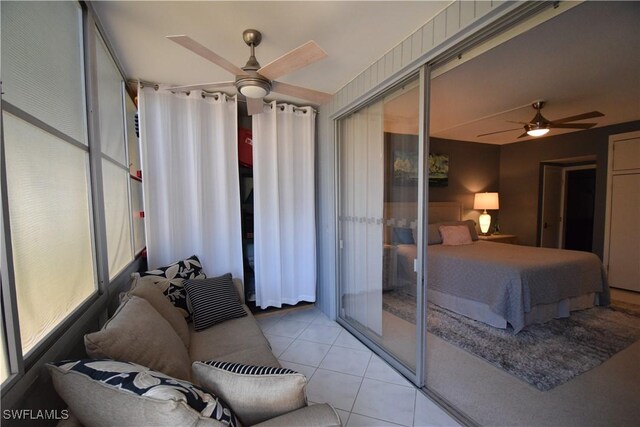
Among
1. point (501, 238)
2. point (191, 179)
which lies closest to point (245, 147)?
point (191, 179)

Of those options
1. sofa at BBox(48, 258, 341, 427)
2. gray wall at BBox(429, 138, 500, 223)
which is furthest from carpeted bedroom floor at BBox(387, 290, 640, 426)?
gray wall at BBox(429, 138, 500, 223)

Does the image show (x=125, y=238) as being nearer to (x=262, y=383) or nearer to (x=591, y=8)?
(x=262, y=383)

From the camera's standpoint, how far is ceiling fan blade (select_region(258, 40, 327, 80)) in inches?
58.5

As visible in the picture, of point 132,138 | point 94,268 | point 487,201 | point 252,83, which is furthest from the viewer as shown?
point 487,201

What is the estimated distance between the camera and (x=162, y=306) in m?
1.83

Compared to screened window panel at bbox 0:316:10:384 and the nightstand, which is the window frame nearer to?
screened window panel at bbox 0:316:10:384

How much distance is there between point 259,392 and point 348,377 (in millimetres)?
1437

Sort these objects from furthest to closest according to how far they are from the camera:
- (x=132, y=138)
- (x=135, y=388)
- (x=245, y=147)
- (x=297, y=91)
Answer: (x=245, y=147)
(x=132, y=138)
(x=297, y=91)
(x=135, y=388)

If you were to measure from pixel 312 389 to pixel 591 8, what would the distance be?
3.14 m

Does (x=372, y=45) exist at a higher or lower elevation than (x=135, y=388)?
higher

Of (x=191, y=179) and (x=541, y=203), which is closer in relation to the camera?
(x=191, y=179)

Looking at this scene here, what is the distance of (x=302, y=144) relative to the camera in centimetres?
328

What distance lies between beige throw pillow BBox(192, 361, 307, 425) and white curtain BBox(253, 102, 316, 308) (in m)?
2.21

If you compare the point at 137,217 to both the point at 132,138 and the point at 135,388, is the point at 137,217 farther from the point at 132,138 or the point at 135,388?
the point at 135,388
